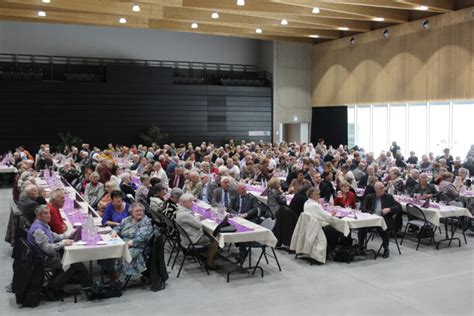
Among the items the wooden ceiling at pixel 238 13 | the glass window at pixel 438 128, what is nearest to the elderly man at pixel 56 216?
the wooden ceiling at pixel 238 13

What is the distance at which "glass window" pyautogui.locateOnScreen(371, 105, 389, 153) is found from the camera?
71.0ft

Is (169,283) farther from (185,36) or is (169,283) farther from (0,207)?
(185,36)

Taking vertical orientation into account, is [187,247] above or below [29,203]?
below

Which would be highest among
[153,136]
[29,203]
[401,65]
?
[401,65]

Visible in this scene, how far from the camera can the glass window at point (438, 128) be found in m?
18.7

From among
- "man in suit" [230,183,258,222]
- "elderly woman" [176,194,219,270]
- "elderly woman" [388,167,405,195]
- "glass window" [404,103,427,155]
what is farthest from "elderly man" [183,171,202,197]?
"glass window" [404,103,427,155]

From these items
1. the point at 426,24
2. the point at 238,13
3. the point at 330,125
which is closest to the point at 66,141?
the point at 238,13

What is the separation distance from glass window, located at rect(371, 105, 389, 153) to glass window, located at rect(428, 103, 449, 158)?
8.07 ft

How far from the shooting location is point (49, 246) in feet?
19.6

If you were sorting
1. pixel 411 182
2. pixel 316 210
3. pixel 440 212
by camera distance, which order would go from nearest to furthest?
pixel 316 210, pixel 440 212, pixel 411 182

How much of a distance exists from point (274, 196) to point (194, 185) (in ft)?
6.10

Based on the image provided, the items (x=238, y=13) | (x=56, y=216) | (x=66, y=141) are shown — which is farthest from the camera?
(x=66, y=141)

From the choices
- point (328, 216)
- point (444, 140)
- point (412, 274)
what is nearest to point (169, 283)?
point (328, 216)

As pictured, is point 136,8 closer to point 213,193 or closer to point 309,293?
point 213,193
